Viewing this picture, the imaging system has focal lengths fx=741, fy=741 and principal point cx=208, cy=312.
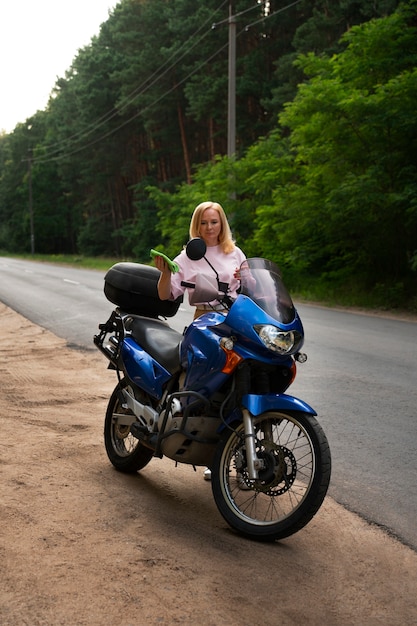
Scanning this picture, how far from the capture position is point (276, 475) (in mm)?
3857

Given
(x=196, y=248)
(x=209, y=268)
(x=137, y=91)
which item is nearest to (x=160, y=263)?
(x=209, y=268)

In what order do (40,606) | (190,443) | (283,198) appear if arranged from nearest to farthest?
(40,606), (190,443), (283,198)

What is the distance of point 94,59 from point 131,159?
324 inches

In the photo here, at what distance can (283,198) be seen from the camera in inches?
775

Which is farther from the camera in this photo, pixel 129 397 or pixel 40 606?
pixel 129 397

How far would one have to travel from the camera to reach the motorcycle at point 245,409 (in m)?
3.80

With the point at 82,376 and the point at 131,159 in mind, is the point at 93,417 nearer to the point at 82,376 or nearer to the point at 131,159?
the point at 82,376

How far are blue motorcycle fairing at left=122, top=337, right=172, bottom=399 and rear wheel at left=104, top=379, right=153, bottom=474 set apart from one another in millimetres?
126

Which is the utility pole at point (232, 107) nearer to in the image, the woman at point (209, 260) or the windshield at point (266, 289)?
the woman at point (209, 260)

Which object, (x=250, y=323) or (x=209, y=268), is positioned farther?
(x=209, y=268)

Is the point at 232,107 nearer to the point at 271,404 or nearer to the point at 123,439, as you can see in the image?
the point at 123,439

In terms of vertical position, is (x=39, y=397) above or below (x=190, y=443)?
below

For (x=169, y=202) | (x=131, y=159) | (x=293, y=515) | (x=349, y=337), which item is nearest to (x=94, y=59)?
(x=131, y=159)

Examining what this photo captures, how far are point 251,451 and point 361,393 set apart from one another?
4.17 m
